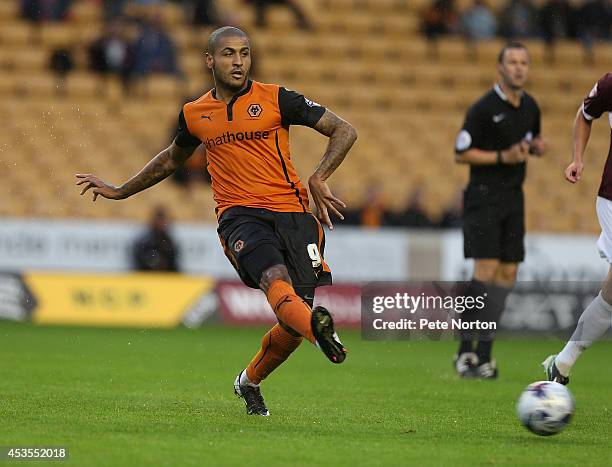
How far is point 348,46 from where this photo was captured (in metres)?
22.3

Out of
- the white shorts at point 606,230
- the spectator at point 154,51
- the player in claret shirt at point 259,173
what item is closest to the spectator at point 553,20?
the spectator at point 154,51

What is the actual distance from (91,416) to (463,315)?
4302 mm

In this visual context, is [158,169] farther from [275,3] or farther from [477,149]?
[275,3]

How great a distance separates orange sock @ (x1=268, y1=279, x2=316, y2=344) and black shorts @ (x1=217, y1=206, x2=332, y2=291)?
18cm

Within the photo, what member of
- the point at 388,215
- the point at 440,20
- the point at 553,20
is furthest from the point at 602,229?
the point at 553,20

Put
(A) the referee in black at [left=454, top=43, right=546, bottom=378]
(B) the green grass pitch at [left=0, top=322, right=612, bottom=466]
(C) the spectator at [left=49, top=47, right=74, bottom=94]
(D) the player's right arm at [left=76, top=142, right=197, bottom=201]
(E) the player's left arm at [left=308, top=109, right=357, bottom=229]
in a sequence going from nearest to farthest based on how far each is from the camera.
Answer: (B) the green grass pitch at [left=0, top=322, right=612, bottom=466] → (E) the player's left arm at [left=308, top=109, right=357, bottom=229] → (D) the player's right arm at [left=76, top=142, right=197, bottom=201] → (A) the referee in black at [left=454, top=43, right=546, bottom=378] → (C) the spectator at [left=49, top=47, right=74, bottom=94]

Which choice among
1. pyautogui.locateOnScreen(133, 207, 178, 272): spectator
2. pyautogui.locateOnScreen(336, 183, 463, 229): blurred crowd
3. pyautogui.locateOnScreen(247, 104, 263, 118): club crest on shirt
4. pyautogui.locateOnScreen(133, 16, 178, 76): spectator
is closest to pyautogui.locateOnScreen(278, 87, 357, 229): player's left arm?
pyautogui.locateOnScreen(247, 104, 263, 118): club crest on shirt

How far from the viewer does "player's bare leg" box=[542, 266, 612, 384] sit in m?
8.30

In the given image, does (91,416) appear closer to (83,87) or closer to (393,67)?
(83,87)

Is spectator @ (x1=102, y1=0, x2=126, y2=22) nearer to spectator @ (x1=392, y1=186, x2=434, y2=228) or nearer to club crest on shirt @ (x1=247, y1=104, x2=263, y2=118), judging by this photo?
spectator @ (x1=392, y1=186, x2=434, y2=228)

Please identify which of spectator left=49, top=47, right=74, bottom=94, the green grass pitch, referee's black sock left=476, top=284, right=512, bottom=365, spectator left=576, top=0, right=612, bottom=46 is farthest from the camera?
spectator left=576, top=0, right=612, bottom=46

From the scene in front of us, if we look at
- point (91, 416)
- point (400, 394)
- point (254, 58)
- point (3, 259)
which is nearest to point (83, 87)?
point (254, 58)

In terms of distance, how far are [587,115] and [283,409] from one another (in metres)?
2.67

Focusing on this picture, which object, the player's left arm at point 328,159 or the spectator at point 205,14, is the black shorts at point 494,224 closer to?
the player's left arm at point 328,159
